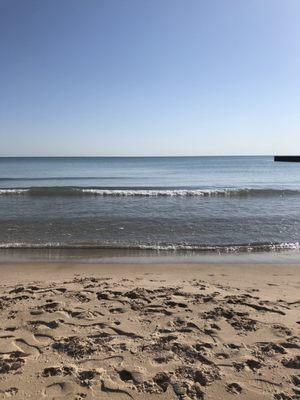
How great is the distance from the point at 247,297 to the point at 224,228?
6.97 m

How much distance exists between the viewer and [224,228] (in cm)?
1278

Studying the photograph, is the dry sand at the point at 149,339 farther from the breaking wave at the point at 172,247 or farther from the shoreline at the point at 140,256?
the breaking wave at the point at 172,247

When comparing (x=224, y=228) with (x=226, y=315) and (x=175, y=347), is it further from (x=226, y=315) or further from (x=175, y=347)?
(x=175, y=347)

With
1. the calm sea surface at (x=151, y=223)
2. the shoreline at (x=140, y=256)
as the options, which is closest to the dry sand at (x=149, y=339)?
the shoreline at (x=140, y=256)

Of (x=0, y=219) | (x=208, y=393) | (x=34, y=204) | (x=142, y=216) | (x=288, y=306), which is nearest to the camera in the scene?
(x=208, y=393)

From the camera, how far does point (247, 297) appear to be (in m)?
5.91

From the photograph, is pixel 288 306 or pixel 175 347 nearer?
A: pixel 175 347

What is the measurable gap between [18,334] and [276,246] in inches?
315

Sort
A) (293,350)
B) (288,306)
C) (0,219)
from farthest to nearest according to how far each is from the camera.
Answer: (0,219) < (288,306) < (293,350)

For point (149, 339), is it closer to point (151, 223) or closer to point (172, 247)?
point (172, 247)

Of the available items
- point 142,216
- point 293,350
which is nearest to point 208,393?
point 293,350

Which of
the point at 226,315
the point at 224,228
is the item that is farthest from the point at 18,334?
the point at 224,228

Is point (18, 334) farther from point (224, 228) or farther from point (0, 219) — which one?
point (0, 219)

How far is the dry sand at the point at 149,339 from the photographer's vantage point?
133 inches
